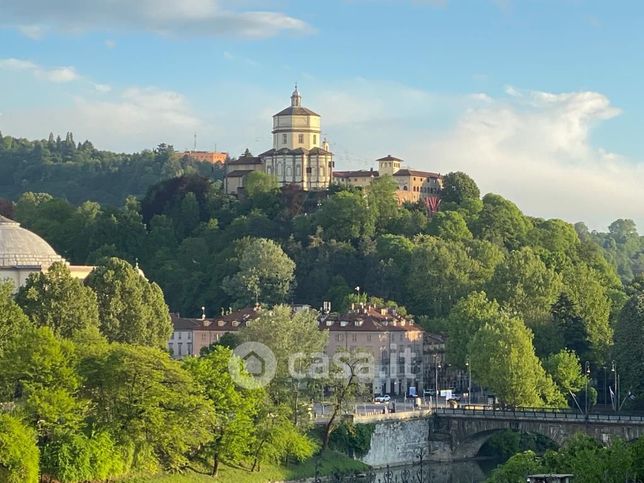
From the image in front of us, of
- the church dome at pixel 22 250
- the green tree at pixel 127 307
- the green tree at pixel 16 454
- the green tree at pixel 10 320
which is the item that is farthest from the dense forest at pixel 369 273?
the green tree at pixel 16 454

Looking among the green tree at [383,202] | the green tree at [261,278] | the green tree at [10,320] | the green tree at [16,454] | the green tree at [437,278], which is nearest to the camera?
the green tree at [16,454]

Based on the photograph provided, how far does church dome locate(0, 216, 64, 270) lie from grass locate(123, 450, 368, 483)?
105 feet

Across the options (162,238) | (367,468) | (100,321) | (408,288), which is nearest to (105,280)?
(100,321)

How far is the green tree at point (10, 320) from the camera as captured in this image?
83.9 m

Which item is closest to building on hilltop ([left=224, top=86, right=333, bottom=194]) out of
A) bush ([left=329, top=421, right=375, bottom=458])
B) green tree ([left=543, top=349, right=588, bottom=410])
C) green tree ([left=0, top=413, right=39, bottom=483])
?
green tree ([left=543, top=349, right=588, bottom=410])

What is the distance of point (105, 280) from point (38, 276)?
205 inches

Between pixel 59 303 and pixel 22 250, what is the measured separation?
23511 millimetres

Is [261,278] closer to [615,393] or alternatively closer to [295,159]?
[295,159]

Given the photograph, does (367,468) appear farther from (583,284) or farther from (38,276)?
(583,284)

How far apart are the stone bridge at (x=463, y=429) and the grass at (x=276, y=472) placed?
2911 millimetres

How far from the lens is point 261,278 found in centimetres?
13612

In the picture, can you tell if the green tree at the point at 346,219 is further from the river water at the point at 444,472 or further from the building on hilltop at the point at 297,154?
the river water at the point at 444,472

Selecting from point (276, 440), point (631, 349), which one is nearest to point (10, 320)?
point (276, 440)

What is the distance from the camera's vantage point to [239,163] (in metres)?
167
